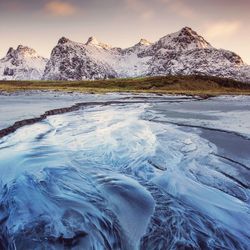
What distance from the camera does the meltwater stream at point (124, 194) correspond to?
5527 mm

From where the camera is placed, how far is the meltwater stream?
5527 mm

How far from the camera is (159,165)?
31.1 ft

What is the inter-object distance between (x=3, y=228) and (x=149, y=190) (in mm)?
2973

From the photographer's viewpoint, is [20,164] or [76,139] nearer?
[20,164]

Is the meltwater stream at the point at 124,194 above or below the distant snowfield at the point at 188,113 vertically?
above

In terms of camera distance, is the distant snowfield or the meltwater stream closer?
the meltwater stream

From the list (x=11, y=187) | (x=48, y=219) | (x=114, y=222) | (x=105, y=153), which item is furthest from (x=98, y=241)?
(x=105, y=153)

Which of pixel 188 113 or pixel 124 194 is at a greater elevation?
pixel 124 194

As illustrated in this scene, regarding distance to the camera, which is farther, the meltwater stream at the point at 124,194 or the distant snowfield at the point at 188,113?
the distant snowfield at the point at 188,113

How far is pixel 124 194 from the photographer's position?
289 inches

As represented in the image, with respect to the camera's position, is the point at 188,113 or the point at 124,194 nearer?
the point at 124,194

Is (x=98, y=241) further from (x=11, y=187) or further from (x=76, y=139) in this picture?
(x=76, y=139)

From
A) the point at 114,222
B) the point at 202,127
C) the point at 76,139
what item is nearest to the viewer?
the point at 114,222

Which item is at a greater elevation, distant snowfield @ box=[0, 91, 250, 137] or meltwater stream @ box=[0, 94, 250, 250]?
meltwater stream @ box=[0, 94, 250, 250]
